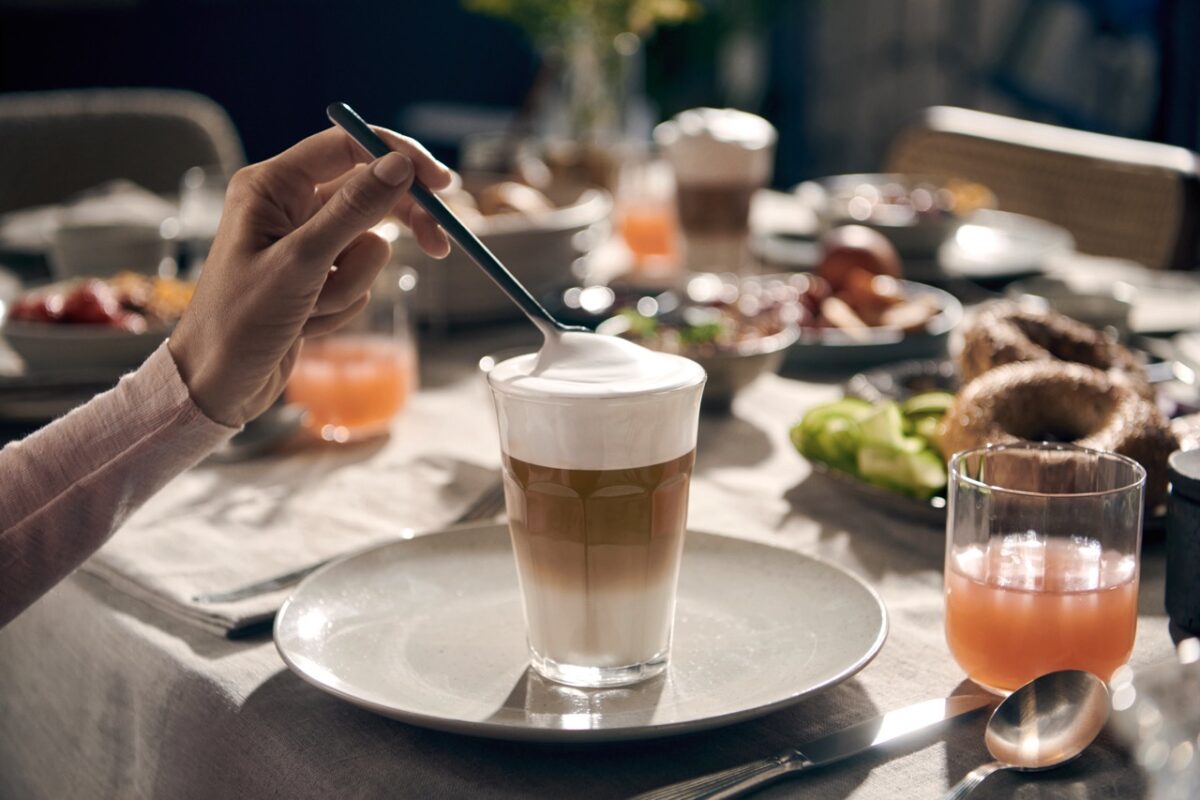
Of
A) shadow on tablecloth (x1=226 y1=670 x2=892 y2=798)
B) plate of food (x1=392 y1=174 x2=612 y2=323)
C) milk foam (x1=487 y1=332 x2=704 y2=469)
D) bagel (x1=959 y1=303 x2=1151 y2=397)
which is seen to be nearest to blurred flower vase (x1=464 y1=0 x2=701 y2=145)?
plate of food (x1=392 y1=174 x2=612 y2=323)

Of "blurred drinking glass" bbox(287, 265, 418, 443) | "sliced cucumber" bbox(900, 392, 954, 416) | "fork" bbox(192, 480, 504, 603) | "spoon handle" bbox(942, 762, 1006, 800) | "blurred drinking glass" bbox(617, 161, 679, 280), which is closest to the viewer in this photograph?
"spoon handle" bbox(942, 762, 1006, 800)

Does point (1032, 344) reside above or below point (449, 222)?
below

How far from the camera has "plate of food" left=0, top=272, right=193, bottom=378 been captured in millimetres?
1384

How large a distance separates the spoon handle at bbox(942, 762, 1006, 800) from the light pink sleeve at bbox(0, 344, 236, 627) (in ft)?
1.66

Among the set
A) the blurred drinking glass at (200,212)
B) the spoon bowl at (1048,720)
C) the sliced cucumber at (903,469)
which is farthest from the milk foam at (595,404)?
the blurred drinking glass at (200,212)

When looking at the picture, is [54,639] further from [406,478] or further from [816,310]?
[816,310]

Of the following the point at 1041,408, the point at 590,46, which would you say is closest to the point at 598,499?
the point at 1041,408

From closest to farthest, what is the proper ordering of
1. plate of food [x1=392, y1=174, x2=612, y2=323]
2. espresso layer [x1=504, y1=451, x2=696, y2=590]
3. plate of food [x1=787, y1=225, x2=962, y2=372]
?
espresso layer [x1=504, y1=451, x2=696, y2=590]
plate of food [x1=787, y1=225, x2=962, y2=372]
plate of food [x1=392, y1=174, x2=612, y2=323]

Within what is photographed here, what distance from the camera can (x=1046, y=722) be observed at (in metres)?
0.67

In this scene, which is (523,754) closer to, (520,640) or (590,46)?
(520,640)

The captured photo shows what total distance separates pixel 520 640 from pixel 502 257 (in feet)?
3.04

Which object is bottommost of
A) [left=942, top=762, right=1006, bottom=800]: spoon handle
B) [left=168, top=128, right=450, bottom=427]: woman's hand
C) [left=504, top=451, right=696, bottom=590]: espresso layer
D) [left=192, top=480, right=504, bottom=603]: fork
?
[left=192, top=480, right=504, bottom=603]: fork

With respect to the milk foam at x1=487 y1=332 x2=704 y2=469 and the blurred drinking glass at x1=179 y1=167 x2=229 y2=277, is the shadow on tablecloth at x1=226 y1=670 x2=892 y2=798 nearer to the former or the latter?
the milk foam at x1=487 y1=332 x2=704 y2=469

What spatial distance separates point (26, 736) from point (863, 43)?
489 centimetres
